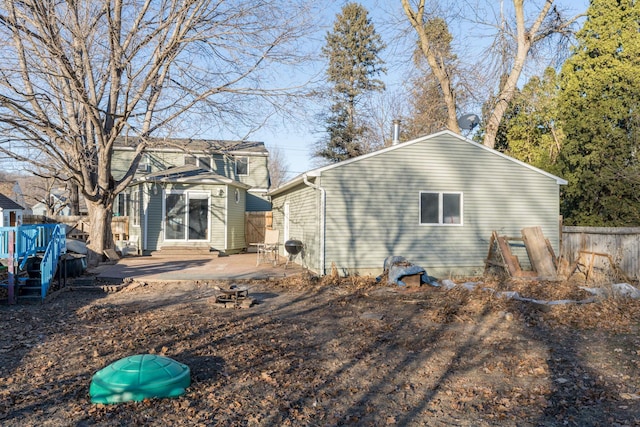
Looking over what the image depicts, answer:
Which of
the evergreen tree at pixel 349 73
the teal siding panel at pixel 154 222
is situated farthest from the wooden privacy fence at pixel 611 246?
the evergreen tree at pixel 349 73

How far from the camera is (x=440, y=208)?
1232 centimetres

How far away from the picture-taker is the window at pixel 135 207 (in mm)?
16531

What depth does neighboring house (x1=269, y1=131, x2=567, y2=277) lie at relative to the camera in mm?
11539

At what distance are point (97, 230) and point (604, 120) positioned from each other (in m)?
16.6

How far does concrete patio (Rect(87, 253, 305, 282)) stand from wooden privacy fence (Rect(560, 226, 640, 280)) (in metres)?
7.52

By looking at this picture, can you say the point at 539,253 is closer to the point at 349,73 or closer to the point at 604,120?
the point at 604,120

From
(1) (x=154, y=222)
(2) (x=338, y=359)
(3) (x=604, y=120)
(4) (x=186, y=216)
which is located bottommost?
(2) (x=338, y=359)

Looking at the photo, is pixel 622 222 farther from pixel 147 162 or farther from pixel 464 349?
pixel 147 162

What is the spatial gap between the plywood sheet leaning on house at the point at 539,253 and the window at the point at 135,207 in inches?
496

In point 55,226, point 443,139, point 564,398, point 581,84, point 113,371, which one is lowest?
point 564,398

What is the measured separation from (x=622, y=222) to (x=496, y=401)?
42.9 ft

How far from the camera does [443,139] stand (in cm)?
1231

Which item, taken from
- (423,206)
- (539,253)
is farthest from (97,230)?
(539,253)

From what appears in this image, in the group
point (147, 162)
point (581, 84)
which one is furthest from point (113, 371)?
point (147, 162)
